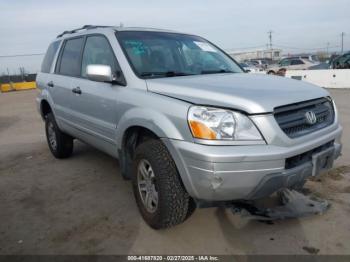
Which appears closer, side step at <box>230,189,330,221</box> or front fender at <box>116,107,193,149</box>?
front fender at <box>116,107,193,149</box>

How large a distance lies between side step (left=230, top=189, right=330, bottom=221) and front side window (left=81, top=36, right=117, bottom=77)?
188 cm

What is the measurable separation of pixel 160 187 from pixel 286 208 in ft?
4.31

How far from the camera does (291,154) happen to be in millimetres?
2447

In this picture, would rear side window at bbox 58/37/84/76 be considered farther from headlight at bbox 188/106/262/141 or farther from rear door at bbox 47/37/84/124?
headlight at bbox 188/106/262/141

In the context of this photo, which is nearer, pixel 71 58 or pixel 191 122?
pixel 191 122

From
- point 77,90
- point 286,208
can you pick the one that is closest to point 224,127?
point 286,208

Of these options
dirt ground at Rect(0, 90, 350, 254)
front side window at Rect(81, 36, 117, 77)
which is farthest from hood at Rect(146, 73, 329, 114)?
dirt ground at Rect(0, 90, 350, 254)

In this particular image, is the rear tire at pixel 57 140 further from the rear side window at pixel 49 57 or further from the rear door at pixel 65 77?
the rear side window at pixel 49 57

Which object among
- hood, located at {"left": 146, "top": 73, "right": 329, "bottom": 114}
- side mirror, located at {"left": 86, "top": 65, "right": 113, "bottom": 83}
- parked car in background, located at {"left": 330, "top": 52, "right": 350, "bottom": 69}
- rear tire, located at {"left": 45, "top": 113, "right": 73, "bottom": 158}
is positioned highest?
side mirror, located at {"left": 86, "top": 65, "right": 113, "bottom": 83}

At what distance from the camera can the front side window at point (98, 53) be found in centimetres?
353

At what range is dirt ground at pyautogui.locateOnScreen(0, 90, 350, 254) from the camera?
2.81 m

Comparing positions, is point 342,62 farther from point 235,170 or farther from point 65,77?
point 235,170

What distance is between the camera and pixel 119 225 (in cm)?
323

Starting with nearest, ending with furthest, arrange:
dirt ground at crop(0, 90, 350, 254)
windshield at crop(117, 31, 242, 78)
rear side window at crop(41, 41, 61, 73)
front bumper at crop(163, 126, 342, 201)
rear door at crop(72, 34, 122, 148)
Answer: front bumper at crop(163, 126, 342, 201)
dirt ground at crop(0, 90, 350, 254)
windshield at crop(117, 31, 242, 78)
rear door at crop(72, 34, 122, 148)
rear side window at crop(41, 41, 61, 73)
